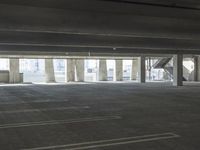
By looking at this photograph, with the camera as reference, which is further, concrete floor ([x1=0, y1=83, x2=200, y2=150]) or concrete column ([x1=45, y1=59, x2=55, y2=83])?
concrete column ([x1=45, y1=59, x2=55, y2=83])

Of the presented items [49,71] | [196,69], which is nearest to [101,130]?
[49,71]

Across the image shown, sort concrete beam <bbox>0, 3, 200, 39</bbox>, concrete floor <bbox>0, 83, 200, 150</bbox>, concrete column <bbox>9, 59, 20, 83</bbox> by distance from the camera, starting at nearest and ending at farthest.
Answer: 1. concrete floor <bbox>0, 83, 200, 150</bbox>
2. concrete beam <bbox>0, 3, 200, 39</bbox>
3. concrete column <bbox>9, 59, 20, 83</bbox>

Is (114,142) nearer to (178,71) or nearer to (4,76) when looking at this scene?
(178,71)

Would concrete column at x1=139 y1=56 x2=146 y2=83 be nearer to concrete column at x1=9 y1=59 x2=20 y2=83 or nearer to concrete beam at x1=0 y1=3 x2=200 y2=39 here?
concrete column at x1=9 y1=59 x2=20 y2=83

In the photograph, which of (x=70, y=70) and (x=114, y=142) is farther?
(x=70, y=70)

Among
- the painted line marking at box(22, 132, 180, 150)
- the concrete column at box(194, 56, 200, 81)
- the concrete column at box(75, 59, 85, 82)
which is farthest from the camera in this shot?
the concrete column at box(75, 59, 85, 82)

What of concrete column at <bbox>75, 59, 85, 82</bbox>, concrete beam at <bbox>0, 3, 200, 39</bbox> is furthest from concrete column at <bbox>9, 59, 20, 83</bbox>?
concrete beam at <bbox>0, 3, 200, 39</bbox>

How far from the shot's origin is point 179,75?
33281mm

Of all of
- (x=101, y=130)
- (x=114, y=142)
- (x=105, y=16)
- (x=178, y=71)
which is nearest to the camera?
(x=114, y=142)

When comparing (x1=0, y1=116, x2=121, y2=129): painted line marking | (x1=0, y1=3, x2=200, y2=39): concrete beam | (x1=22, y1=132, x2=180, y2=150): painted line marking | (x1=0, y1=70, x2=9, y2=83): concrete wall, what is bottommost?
(x1=22, y1=132, x2=180, y2=150): painted line marking

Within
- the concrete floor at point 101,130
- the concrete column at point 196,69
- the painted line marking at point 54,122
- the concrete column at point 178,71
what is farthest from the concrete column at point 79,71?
the painted line marking at point 54,122

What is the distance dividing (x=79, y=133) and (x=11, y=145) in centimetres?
187

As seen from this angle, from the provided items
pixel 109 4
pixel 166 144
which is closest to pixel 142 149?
Result: pixel 166 144

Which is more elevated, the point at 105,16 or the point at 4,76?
the point at 105,16
